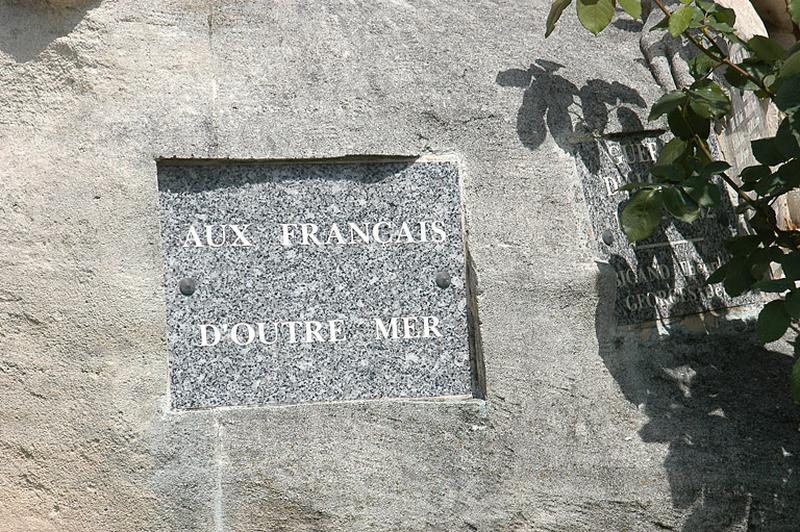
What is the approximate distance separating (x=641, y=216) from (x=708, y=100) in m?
0.49

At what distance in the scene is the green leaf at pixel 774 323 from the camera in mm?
3166

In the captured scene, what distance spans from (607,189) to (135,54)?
162cm

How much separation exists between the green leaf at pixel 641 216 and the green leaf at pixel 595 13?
0.58 meters

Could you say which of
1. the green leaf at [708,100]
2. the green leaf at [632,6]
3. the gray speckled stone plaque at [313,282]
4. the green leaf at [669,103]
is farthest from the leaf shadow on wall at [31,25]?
the green leaf at [708,100]

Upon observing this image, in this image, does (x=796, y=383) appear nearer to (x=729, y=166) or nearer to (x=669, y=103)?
(x=729, y=166)

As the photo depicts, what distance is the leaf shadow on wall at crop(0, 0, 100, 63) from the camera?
3367 millimetres

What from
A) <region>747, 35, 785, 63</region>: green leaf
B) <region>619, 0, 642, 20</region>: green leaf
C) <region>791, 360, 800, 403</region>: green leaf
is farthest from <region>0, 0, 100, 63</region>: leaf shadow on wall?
<region>791, 360, 800, 403</region>: green leaf

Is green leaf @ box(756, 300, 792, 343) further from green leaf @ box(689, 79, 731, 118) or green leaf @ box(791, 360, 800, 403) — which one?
green leaf @ box(689, 79, 731, 118)

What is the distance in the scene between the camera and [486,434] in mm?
3391

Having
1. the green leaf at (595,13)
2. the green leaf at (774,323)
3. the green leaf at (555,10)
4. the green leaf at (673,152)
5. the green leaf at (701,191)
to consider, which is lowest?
the green leaf at (774,323)

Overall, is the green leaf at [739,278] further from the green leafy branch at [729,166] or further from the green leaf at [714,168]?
the green leaf at [714,168]

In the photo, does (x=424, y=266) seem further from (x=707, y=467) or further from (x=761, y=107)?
(x=761, y=107)

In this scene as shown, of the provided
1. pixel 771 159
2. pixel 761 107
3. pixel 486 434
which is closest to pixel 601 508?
pixel 486 434

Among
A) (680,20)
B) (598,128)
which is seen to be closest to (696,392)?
(598,128)
